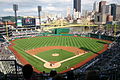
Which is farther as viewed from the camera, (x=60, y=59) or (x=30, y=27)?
(x=30, y=27)

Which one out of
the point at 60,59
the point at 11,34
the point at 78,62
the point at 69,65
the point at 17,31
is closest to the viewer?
the point at 69,65

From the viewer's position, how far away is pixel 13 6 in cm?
7750

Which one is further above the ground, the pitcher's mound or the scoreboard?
the scoreboard

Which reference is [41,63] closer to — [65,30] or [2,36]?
[2,36]

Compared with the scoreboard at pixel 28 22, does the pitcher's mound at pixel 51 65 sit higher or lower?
lower

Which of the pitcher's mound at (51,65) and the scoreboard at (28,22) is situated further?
the scoreboard at (28,22)

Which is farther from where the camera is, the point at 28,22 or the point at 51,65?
the point at 28,22

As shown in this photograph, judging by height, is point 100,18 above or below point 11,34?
above

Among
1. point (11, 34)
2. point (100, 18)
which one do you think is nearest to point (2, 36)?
point (11, 34)

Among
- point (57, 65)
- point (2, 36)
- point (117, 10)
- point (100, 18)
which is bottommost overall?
point (57, 65)

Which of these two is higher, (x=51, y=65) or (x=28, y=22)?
(x=28, y=22)

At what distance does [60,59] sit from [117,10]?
7951 inches

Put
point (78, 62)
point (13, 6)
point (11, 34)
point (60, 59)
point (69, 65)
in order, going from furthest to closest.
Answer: point (13, 6) → point (11, 34) → point (60, 59) → point (78, 62) → point (69, 65)

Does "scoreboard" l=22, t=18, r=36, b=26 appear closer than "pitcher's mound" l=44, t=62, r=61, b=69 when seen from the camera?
No
